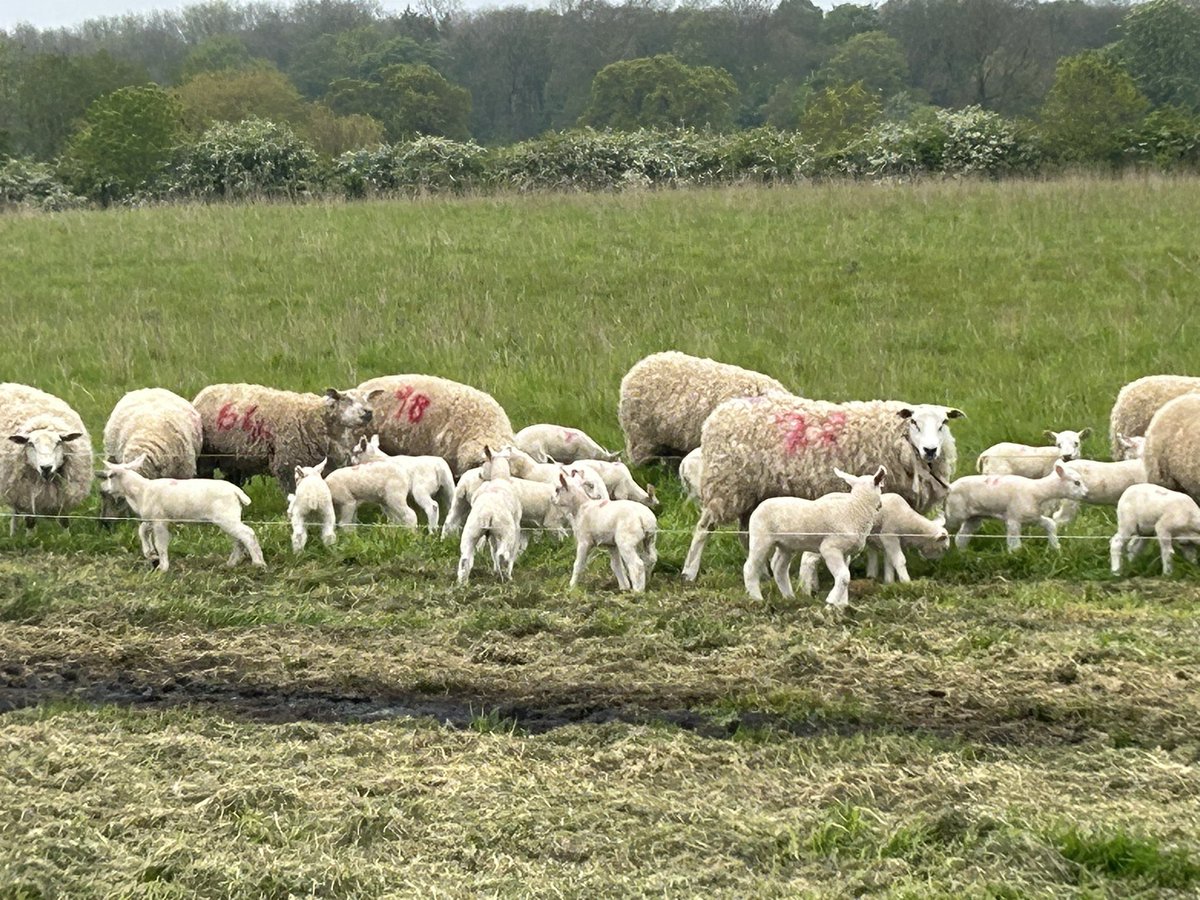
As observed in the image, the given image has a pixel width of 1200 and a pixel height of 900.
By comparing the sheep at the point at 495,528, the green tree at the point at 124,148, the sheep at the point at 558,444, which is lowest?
the sheep at the point at 558,444

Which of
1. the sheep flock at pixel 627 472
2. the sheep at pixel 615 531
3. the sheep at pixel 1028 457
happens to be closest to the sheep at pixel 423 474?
the sheep flock at pixel 627 472

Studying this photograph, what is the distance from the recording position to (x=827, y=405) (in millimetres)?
11219

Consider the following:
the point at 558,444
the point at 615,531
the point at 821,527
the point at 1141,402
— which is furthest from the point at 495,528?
the point at 1141,402

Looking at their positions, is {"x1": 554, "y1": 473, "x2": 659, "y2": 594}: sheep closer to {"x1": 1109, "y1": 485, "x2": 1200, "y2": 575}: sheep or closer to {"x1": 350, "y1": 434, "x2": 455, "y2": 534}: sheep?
{"x1": 350, "y1": 434, "x2": 455, "y2": 534}: sheep

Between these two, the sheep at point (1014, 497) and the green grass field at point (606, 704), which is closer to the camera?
the green grass field at point (606, 704)

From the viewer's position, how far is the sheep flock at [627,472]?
9977 millimetres

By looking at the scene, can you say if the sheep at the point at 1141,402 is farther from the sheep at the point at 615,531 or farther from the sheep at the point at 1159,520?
the sheep at the point at 615,531

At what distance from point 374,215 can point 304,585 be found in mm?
19225

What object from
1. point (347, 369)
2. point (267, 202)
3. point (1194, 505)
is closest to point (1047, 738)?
point (1194, 505)

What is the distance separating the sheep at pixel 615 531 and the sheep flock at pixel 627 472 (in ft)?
0.05

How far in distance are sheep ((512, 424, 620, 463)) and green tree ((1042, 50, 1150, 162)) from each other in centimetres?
2018

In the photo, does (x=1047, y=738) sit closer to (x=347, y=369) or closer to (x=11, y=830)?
(x=11, y=830)

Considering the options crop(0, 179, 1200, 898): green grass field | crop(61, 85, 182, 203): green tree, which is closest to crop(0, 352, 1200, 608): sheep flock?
crop(0, 179, 1200, 898): green grass field

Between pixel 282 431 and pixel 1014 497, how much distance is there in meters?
6.40
